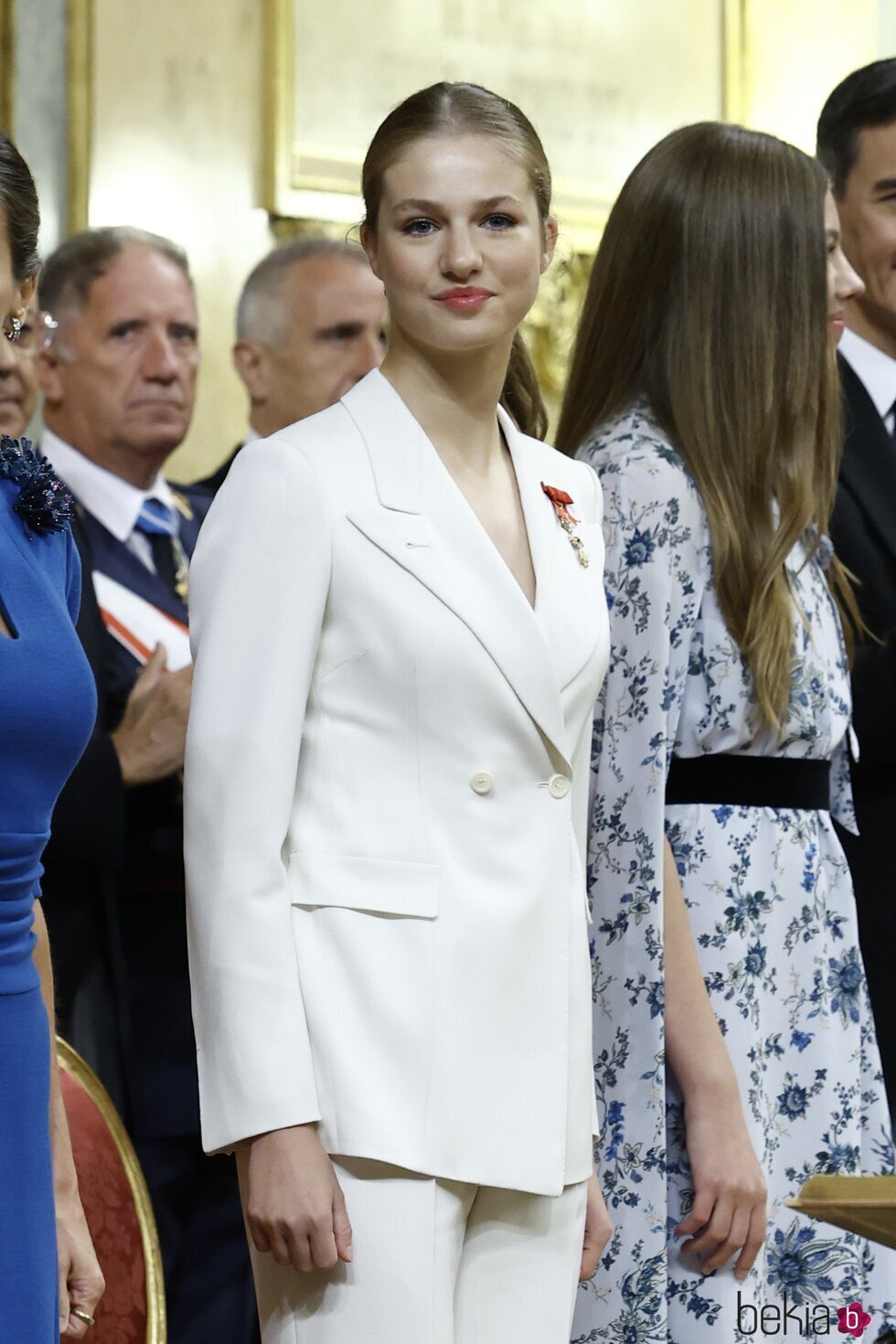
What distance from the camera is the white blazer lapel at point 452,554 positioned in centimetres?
203

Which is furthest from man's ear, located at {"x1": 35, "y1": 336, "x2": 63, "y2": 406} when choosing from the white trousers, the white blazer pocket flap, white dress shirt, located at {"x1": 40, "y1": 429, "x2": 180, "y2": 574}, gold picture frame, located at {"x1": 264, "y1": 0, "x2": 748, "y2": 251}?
the white trousers

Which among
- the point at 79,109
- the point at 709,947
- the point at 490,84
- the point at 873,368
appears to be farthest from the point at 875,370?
the point at 490,84

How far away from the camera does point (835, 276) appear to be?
2.71 m

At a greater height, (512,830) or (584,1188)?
(512,830)

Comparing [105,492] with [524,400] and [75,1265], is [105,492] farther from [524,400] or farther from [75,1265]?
[75,1265]

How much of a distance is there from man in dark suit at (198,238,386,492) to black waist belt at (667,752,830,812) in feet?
6.70

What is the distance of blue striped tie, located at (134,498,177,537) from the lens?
375cm

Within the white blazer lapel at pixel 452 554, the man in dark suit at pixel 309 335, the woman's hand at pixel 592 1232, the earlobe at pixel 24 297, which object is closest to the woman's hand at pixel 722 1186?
the woman's hand at pixel 592 1232

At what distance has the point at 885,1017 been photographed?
2953 mm

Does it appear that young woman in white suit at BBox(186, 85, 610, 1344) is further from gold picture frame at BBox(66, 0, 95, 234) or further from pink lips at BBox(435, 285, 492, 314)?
gold picture frame at BBox(66, 0, 95, 234)

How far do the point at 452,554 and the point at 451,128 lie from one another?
1.47 ft

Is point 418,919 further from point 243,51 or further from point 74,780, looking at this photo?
point 243,51

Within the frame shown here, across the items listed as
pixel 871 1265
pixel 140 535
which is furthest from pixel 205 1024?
pixel 140 535

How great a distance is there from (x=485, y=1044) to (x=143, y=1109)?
1515 millimetres
